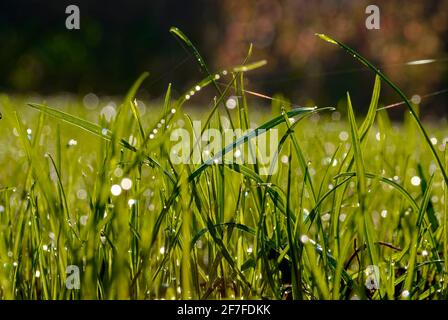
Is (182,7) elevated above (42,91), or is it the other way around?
(182,7)

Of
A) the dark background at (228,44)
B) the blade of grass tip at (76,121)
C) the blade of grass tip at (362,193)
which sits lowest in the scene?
the blade of grass tip at (362,193)

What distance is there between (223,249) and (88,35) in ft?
43.6

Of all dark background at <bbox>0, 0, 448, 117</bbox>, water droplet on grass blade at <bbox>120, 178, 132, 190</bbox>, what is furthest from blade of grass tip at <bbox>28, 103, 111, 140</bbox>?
dark background at <bbox>0, 0, 448, 117</bbox>

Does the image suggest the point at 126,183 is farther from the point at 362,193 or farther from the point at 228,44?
the point at 228,44

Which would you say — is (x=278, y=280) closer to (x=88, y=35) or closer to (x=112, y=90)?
(x=112, y=90)

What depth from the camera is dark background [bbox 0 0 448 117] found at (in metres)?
12.0

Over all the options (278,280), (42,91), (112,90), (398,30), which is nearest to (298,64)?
(398,30)

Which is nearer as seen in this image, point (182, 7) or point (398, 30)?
point (398, 30)

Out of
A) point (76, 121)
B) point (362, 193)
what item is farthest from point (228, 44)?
point (362, 193)

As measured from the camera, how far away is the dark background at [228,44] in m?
12.0

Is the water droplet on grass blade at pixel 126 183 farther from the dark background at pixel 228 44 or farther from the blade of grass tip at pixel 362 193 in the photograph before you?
the dark background at pixel 228 44

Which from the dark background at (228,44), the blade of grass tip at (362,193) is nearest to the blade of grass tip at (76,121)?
the blade of grass tip at (362,193)

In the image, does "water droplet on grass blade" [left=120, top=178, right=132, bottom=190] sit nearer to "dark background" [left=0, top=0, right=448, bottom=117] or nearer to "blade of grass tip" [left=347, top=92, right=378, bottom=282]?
"blade of grass tip" [left=347, top=92, right=378, bottom=282]
